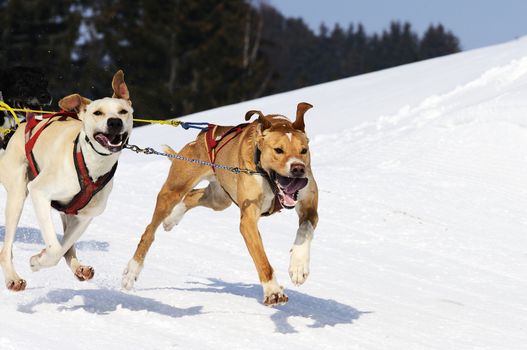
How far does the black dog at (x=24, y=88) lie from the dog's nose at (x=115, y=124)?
6.86ft

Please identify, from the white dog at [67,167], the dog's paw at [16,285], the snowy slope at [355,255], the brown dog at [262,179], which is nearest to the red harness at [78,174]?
the white dog at [67,167]

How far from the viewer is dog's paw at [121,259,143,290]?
5.91 m

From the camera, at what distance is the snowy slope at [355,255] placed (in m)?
5.19

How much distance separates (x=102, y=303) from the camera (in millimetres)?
5480

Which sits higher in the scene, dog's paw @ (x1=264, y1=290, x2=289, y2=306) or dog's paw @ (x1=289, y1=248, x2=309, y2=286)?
dog's paw @ (x1=289, y1=248, x2=309, y2=286)

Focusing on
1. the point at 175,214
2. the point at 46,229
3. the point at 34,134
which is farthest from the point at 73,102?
the point at 175,214

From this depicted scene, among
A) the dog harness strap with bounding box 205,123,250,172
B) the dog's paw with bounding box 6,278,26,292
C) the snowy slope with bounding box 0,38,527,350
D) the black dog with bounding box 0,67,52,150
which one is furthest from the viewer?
the black dog with bounding box 0,67,52,150

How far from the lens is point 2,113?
6324 mm

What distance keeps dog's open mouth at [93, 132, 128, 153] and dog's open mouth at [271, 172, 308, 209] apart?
0.88 metres

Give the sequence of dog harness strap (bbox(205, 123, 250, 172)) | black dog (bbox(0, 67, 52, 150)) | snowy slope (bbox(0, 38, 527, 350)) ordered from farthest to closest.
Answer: black dog (bbox(0, 67, 52, 150)) → dog harness strap (bbox(205, 123, 250, 172)) → snowy slope (bbox(0, 38, 527, 350))

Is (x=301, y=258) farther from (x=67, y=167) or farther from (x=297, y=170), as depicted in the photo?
(x=67, y=167)

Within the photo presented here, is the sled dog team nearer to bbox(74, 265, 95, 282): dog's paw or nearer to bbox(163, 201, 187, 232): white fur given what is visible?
bbox(74, 265, 95, 282): dog's paw

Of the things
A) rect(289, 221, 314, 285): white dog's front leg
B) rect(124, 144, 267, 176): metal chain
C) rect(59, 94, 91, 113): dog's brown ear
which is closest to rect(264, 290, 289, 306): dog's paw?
rect(289, 221, 314, 285): white dog's front leg

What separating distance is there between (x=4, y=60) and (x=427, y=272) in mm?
25970
